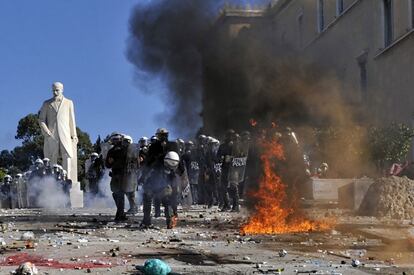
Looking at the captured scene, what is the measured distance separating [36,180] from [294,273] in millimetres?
18962

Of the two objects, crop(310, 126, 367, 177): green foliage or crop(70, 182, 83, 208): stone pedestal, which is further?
crop(70, 182, 83, 208): stone pedestal

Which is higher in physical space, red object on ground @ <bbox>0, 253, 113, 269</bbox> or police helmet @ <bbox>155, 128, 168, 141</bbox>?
police helmet @ <bbox>155, 128, 168, 141</bbox>

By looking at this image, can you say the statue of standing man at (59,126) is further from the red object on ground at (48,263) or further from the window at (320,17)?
the window at (320,17)

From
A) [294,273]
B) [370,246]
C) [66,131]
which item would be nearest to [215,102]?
[66,131]

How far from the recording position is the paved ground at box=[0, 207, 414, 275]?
7754mm

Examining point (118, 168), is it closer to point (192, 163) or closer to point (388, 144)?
point (192, 163)

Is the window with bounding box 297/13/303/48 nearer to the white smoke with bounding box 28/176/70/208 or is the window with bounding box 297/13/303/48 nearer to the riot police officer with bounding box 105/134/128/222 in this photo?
the white smoke with bounding box 28/176/70/208

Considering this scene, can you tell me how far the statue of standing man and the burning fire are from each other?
412 inches

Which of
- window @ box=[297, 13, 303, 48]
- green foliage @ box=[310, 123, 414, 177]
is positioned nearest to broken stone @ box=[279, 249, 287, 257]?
green foliage @ box=[310, 123, 414, 177]

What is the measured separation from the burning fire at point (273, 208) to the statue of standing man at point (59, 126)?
34.3 ft

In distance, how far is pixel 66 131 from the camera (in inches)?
886

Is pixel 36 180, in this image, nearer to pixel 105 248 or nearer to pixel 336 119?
pixel 336 119

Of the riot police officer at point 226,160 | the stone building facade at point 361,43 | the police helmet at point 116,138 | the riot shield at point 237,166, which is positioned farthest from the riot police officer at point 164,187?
the stone building facade at point 361,43

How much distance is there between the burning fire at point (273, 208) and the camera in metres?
12.6
